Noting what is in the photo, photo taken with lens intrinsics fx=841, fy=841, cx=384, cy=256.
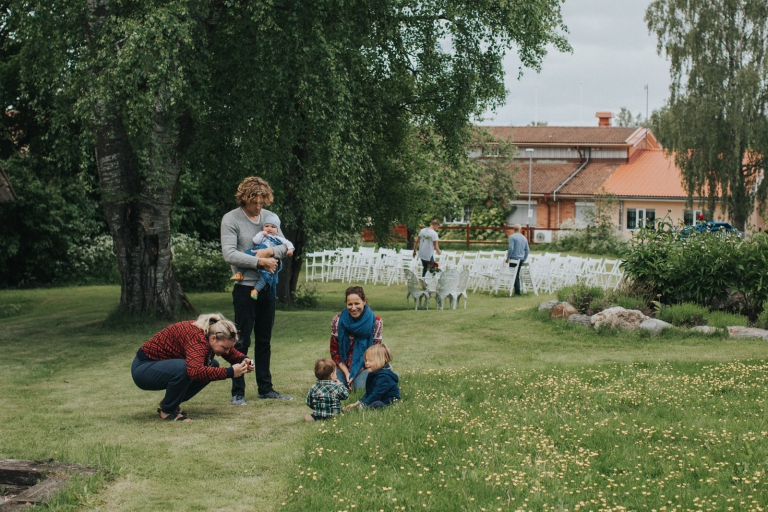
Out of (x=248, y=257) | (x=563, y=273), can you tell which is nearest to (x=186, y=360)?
(x=248, y=257)

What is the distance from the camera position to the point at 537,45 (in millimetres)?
15102

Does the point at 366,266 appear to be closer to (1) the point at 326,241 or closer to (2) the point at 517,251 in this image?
(1) the point at 326,241

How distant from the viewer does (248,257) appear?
755 cm

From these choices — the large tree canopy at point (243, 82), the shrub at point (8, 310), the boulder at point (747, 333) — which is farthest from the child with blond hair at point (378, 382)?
the shrub at point (8, 310)

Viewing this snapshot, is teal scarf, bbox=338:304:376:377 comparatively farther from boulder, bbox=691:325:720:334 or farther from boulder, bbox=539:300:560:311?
boulder, bbox=539:300:560:311

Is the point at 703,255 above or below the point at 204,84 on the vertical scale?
below

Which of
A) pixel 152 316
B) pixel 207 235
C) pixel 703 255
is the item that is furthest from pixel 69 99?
pixel 207 235

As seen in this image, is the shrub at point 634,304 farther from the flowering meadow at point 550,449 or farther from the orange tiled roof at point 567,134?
the orange tiled roof at point 567,134

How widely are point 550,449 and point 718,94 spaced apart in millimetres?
37018

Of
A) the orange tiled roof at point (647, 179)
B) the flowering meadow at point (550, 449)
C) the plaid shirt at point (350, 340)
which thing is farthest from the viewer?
the orange tiled roof at point (647, 179)

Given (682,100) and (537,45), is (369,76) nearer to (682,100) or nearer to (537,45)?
(537,45)

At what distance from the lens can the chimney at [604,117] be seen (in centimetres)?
6003

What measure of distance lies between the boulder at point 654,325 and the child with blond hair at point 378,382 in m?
5.31

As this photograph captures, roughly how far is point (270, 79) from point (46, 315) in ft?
27.8
